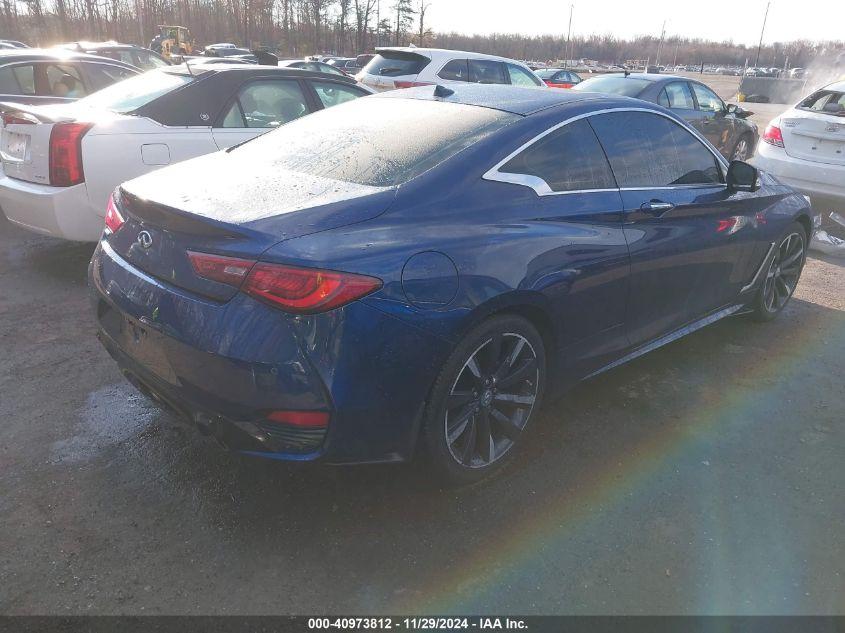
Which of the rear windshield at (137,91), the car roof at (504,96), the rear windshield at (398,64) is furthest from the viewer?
the rear windshield at (398,64)

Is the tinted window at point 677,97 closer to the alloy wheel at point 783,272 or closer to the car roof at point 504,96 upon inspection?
the alloy wheel at point 783,272

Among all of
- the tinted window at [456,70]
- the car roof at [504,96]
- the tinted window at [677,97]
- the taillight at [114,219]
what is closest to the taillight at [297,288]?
the taillight at [114,219]

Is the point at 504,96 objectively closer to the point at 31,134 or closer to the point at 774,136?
the point at 31,134

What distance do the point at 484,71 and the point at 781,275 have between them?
6.87 meters

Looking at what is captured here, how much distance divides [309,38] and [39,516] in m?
77.6

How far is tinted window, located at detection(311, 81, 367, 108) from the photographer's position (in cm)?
592

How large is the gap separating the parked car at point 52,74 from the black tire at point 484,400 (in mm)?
6758

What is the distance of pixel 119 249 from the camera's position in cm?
265

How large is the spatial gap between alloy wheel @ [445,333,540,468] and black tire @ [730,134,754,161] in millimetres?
9774

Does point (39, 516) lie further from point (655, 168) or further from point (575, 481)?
point (655, 168)

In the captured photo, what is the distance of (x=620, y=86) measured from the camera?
9703 millimetres

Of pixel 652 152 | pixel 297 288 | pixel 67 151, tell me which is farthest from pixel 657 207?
pixel 67 151

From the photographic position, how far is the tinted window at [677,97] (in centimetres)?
973

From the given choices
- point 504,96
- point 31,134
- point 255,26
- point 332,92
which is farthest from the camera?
point 255,26
